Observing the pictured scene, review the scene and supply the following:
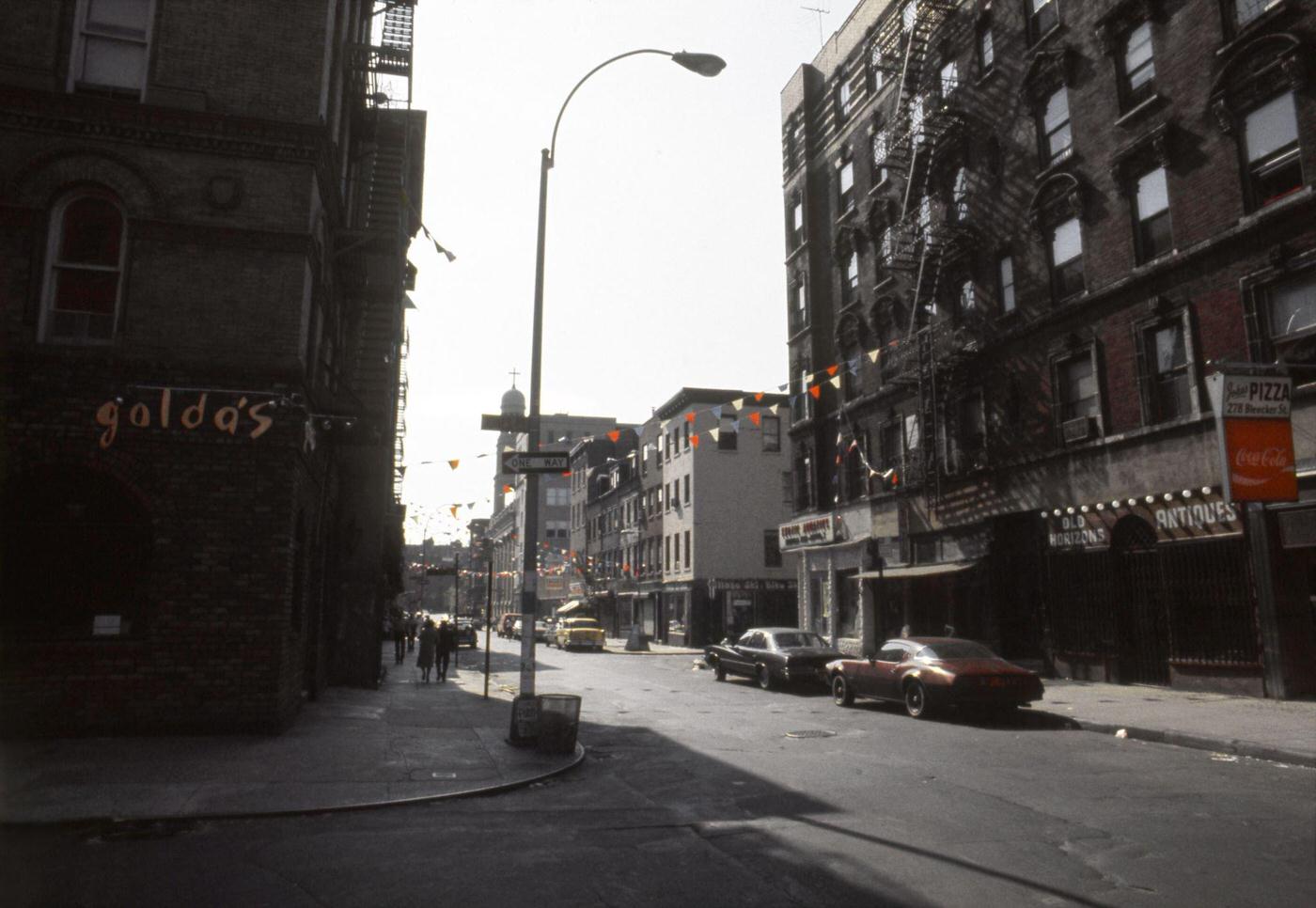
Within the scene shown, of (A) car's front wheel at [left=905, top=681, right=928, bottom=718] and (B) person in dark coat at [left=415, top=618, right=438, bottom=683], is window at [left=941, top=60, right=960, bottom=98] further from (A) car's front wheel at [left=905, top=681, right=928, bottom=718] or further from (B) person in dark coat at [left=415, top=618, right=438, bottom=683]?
(B) person in dark coat at [left=415, top=618, right=438, bottom=683]

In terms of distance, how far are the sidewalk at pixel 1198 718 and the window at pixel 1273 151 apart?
938 cm

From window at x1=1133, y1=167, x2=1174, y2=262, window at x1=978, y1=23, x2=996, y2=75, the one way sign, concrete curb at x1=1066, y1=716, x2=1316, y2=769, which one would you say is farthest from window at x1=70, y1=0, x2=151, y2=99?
window at x1=978, y1=23, x2=996, y2=75

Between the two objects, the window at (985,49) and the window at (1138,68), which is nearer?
the window at (1138,68)

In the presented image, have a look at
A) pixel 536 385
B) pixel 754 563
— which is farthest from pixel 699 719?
pixel 754 563

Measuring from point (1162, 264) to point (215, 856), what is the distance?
2024 cm

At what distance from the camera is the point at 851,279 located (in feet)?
114

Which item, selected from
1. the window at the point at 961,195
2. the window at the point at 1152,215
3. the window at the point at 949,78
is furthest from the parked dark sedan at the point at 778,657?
the window at the point at 949,78

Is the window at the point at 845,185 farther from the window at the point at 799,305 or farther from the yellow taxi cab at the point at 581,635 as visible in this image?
the yellow taxi cab at the point at 581,635

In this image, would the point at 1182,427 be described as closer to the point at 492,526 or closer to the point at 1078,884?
the point at 1078,884

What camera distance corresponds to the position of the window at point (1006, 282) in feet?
84.7

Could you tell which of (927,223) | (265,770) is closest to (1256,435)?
(927,223)

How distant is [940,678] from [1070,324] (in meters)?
11.0

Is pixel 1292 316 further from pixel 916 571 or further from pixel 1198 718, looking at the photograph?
pixel 916 571

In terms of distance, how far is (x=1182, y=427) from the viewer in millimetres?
19469
